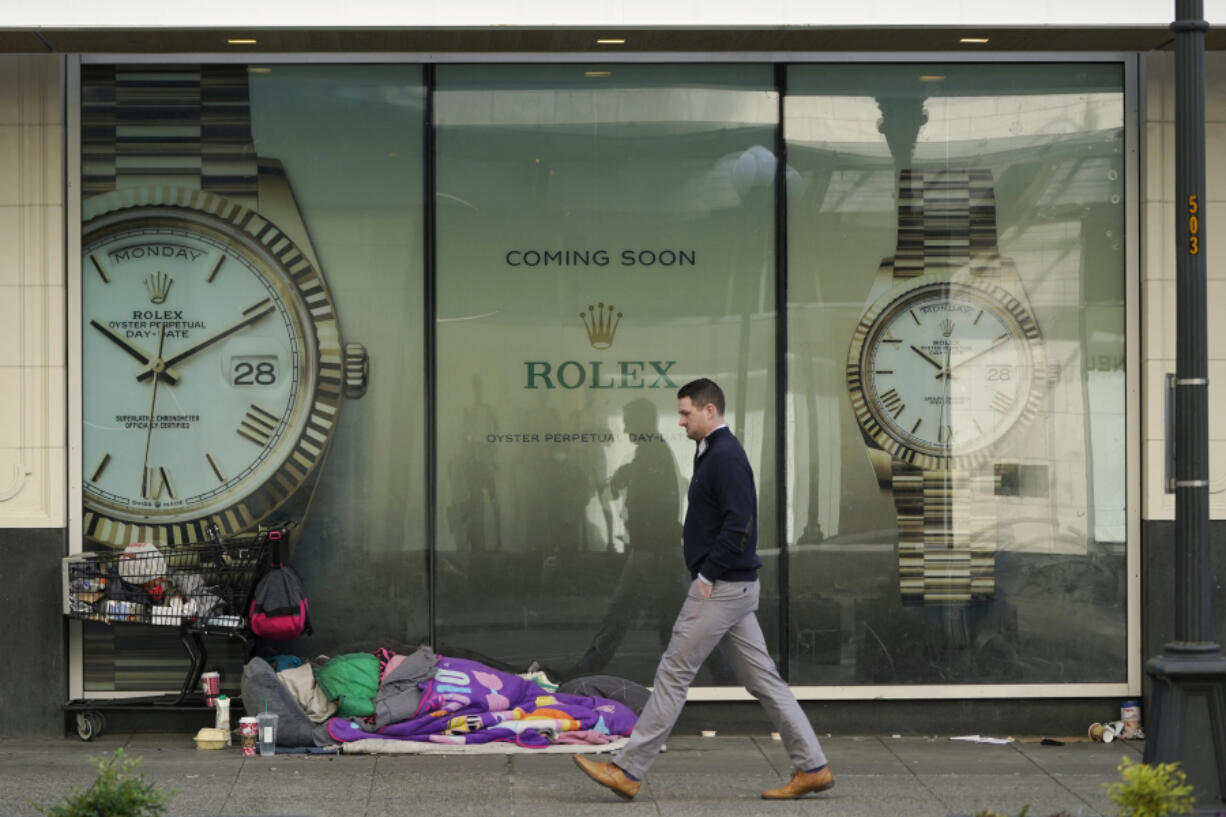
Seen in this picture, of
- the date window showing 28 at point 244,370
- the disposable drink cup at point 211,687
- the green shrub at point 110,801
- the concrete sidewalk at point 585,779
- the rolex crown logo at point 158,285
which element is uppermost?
the rolex crown logo at point 158,285

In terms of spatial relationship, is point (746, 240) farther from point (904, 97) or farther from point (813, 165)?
point (904, 97)

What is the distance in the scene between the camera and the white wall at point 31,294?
30.9ft

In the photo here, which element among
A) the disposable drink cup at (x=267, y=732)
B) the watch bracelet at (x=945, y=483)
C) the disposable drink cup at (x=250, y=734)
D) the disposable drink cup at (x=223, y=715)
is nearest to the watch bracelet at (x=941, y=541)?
the watch bracelet at (x=945, y=483)

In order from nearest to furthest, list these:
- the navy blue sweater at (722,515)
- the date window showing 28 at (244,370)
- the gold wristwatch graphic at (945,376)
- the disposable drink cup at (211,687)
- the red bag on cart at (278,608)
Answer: the navy blue sweater at (722,515), the red bag on cart at (278,608), the disposable drink cup at (211,687), the date window showing 28 at (244,370), the gold wristwatch graphic at (945,376)

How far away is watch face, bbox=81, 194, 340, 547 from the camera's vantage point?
9.62 meters

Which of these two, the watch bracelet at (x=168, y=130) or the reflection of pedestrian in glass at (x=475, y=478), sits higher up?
the watch bracelet at (x=168, y=130)

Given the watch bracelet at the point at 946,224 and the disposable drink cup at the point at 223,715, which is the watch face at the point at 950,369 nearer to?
the watch bracelet at the point at 946,224

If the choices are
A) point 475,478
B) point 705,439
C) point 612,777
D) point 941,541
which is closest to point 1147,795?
point 612,777

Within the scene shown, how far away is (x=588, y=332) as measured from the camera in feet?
32.1

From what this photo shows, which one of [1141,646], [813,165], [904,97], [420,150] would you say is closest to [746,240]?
[813,165]

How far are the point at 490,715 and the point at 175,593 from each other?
207 cm

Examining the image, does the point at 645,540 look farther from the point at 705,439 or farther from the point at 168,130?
the point at 168,130

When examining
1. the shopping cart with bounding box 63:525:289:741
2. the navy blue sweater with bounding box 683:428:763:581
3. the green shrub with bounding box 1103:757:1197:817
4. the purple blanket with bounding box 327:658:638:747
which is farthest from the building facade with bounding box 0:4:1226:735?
the green shrub with bounding box 1103:757:1197:817

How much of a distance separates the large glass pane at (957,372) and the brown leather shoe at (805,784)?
6.23ft
